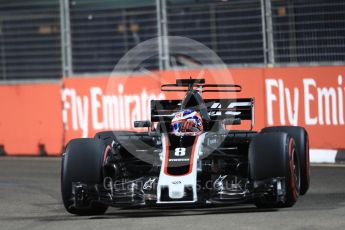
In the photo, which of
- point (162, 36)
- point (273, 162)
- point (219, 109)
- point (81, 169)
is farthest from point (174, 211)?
point (162, 36)

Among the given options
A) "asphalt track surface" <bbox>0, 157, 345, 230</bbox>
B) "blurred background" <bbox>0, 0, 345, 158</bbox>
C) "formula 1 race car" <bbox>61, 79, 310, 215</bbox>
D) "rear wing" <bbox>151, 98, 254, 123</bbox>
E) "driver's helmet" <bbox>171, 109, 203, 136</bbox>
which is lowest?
"asphalt track surface" <bbox>0, 157, 345, 230</bbox>

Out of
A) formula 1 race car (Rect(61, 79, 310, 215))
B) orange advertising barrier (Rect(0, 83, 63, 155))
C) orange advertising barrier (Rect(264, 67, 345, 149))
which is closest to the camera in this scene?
formula 1 race car (Rect(61, 79, 310, 215))

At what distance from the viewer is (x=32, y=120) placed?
65.1 ft

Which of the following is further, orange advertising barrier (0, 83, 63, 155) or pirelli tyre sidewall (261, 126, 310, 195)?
orange advertising barrier (0, 83, 63, 155)

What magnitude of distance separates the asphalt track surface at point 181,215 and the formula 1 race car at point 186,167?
0.18 meters

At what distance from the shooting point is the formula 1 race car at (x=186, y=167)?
1091 centimetres

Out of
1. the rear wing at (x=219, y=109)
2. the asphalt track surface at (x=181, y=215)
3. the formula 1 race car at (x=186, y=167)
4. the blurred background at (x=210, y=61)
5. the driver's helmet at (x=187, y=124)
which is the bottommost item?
the asphalt track surface at (x=181, y=215)

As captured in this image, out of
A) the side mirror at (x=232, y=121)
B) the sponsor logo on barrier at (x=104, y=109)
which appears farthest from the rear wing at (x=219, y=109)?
the sponsor logo on barrier at (x=104, y=109)

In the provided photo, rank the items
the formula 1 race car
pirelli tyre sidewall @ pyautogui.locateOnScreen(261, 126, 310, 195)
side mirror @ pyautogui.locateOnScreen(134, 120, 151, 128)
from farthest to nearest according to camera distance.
→ 1. side mirror @ pyautogui.locateOnScreen(134, 120, 151, 128)
2. pirelli tyre sidewall @ pyautogui.locateOnScreen(261, 126, 310, 195)
3. the formula 1 race car

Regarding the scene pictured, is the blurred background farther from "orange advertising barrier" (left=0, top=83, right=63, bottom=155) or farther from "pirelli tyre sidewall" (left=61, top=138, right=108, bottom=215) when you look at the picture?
"pirelli tyre sidewall" (left=61, top=138, right=108, bottom=215)

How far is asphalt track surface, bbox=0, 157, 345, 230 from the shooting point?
10.1 metres

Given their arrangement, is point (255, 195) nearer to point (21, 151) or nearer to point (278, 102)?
point (278, 102)

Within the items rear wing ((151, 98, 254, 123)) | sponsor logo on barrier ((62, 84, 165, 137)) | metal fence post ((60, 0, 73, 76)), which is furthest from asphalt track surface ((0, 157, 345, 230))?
metal fence post ((60, 0, 73, 76))

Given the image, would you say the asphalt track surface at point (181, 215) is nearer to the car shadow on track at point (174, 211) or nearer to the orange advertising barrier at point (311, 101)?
the car shadow on track at point (174, 211)
